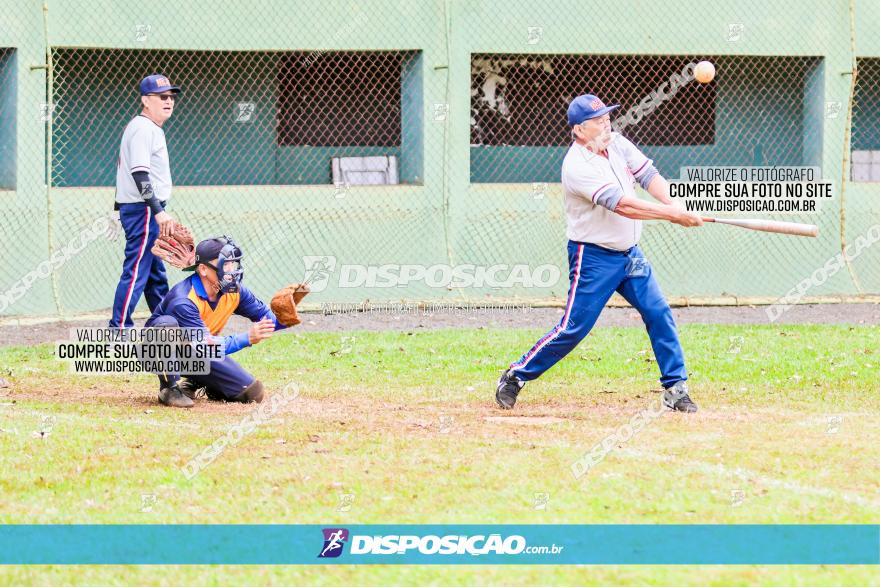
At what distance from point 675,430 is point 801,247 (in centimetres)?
853

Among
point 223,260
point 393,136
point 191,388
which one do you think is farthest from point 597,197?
point 393,136

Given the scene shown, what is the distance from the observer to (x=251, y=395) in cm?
870

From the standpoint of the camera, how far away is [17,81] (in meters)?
13.4

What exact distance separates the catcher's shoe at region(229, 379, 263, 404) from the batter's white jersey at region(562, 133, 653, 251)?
7.24 ft

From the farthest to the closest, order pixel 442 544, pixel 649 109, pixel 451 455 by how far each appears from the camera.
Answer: pixel 649 109, pixel 451 455, pixel 442 544

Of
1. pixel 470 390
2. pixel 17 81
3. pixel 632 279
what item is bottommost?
pixel 470 390

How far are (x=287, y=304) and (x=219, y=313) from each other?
491mm

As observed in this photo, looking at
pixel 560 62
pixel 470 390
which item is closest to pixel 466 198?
pixel 560 62

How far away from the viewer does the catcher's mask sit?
8383 millimetres

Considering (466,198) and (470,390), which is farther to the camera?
(466,198)

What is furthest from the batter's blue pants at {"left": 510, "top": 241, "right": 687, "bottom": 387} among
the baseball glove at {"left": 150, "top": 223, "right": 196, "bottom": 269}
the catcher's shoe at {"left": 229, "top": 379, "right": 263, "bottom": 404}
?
the baseball glove at {"left": 150, "top": 223, "right": 196, "bottom": 269}

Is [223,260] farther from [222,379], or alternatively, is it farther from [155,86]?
[155,86]

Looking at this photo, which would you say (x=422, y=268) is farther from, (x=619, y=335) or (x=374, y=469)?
(x=374, y=469)

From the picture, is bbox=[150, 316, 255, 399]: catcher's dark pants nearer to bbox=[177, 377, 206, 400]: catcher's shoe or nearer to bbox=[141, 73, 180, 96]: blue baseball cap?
bbox=[177, 377, 206, 400]: catcher's shoe
